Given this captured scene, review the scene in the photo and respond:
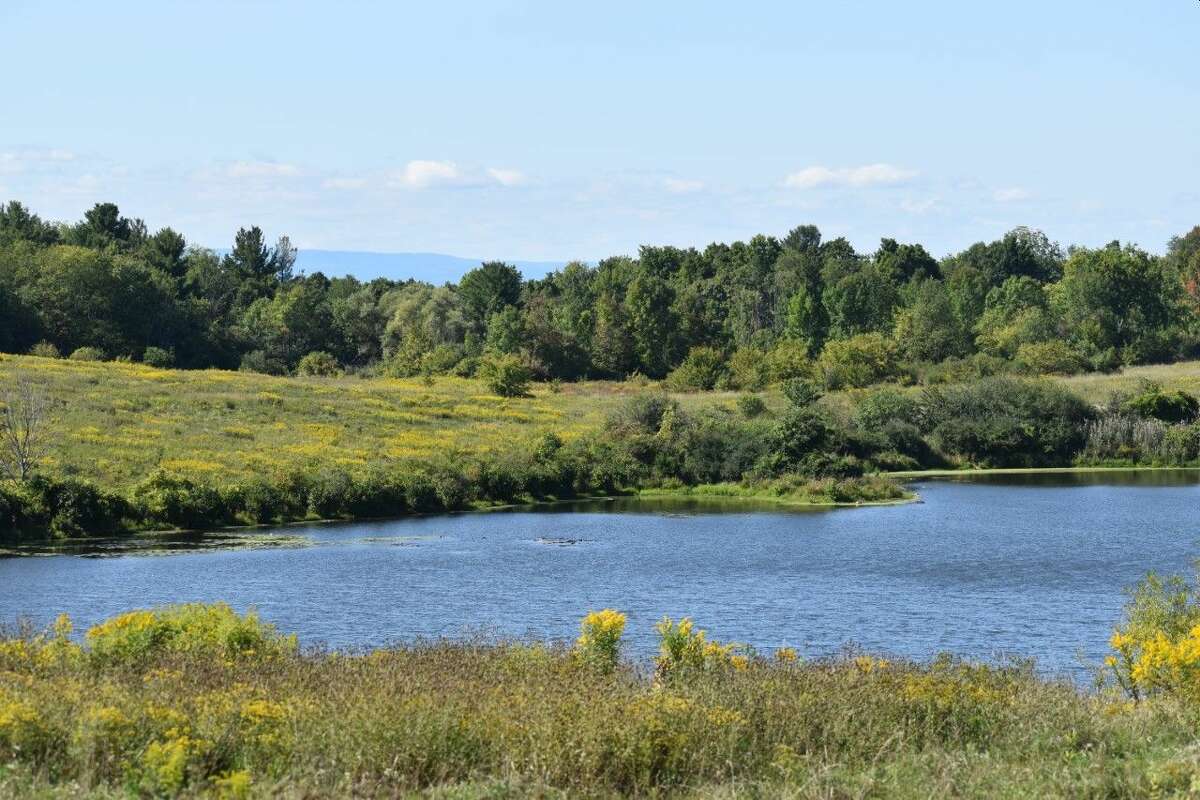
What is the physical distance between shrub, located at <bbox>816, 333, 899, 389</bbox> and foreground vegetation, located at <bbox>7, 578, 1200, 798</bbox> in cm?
9366

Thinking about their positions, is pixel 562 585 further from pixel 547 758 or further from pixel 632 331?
pixel 632 331

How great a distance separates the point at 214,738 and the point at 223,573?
3394 cm

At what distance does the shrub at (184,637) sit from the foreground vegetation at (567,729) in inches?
11.8

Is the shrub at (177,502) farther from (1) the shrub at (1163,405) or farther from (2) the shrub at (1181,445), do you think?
(1) the shrub at (1163,405)

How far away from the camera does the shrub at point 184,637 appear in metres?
20.4

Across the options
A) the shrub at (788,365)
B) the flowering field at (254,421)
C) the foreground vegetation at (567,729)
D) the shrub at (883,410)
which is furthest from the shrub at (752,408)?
the foreground vegetation at (567,729)

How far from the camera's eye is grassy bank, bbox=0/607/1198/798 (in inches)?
554

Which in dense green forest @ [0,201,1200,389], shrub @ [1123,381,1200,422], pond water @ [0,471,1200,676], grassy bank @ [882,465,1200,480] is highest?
dense green forest @ [0,201,1200,389]

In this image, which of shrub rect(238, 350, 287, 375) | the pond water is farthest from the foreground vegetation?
shrub rect(238, 350, 287, 375)

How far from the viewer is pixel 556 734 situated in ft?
48.7

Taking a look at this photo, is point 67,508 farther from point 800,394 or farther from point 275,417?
point 800,394

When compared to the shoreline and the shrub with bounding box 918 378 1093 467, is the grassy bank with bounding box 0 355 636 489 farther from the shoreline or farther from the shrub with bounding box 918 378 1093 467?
the shrub with bounding box 918 378 1093 467

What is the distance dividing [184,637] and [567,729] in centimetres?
916

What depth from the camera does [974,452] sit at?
294 ft
